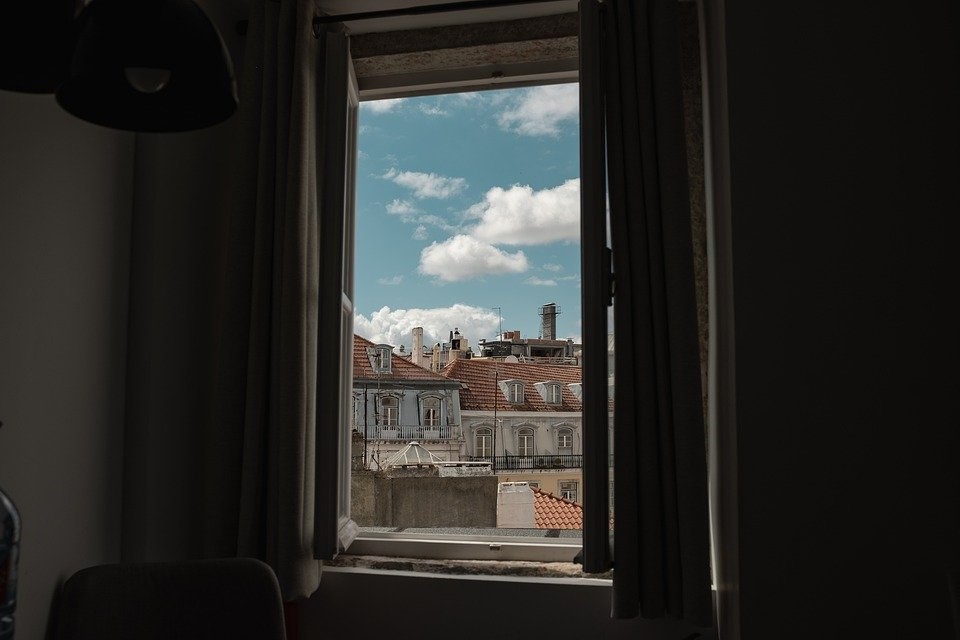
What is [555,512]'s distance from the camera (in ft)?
7.22

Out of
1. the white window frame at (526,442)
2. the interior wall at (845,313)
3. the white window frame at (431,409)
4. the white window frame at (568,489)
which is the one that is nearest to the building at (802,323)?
the interior wall at (845,313)

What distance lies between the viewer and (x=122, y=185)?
6.11 ft

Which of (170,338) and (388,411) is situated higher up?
→ (170,338)

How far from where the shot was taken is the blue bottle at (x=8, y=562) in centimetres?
103

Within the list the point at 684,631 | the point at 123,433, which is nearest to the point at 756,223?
the point at 684,631

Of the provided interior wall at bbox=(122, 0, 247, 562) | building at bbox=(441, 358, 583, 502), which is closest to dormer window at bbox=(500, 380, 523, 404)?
building at bbox=(441, 358, 583, 502)

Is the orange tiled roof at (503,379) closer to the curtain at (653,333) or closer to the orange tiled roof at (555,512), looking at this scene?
the orange tiled roof at (555,512)

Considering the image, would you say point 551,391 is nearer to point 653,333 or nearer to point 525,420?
point 525,420

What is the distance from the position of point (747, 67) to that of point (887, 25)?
11.4 inches

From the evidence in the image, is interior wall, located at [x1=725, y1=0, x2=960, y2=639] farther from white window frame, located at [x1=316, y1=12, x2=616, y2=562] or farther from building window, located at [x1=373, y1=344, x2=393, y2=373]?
building window, located at [x1=373, y1=344, x2=393, y2=373]

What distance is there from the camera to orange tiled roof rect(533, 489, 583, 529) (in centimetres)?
219

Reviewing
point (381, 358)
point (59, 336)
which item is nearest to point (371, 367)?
point (381, 358)

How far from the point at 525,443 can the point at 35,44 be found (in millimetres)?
1638

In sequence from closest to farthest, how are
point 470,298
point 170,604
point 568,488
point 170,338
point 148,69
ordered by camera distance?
point 148,69
point 170,604
point 170,338
point 568,488
point 470,298
